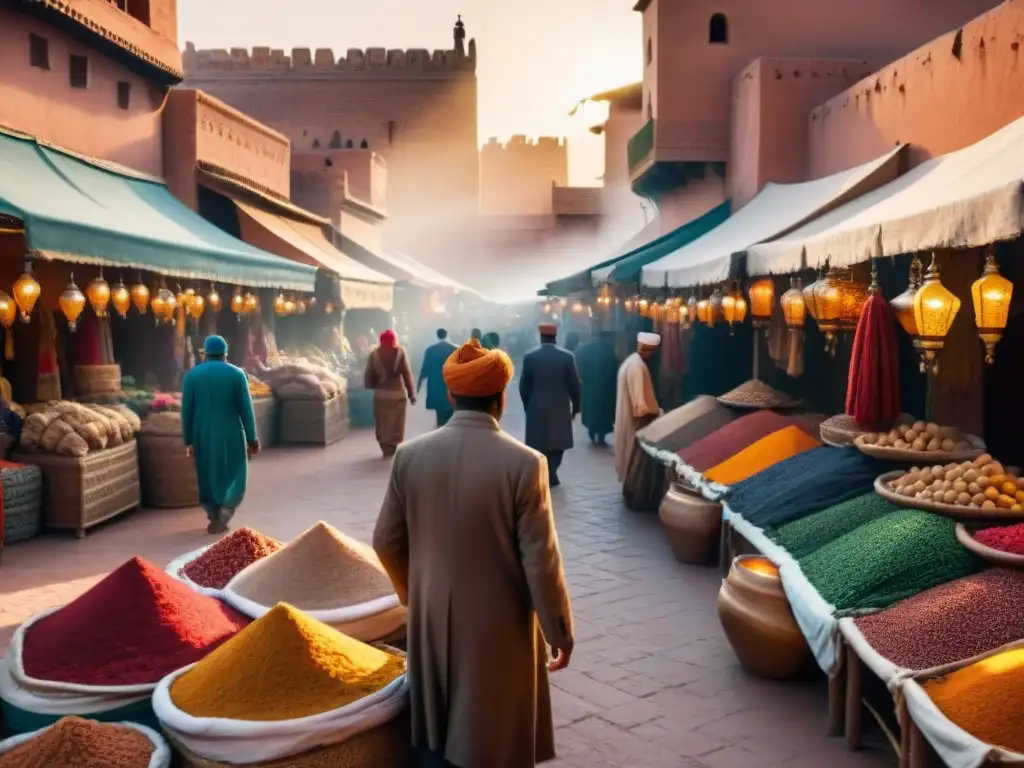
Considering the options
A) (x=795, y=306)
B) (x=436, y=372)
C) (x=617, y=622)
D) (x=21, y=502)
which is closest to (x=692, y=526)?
(x=617, y=622)

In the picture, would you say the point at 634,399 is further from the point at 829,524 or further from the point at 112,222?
the point at 112,222

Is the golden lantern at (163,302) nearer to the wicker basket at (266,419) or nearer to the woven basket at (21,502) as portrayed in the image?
the woven basket at (21,502)

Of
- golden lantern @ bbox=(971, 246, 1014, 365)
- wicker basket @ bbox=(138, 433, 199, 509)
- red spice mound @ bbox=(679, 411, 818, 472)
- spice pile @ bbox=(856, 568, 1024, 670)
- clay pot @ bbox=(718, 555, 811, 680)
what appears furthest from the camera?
wicker basket @ bbox=(138, 433, 199, 509)

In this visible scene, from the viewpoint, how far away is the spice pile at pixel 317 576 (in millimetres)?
3846

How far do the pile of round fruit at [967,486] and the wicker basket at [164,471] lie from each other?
5952mm

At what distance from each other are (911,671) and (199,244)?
7933mm

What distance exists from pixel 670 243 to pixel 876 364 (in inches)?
269

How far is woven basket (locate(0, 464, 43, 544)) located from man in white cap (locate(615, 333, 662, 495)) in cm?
472

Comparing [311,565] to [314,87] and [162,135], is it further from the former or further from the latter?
[314,87]

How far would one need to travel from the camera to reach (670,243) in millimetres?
11836

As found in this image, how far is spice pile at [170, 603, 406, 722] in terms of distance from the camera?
292 cm

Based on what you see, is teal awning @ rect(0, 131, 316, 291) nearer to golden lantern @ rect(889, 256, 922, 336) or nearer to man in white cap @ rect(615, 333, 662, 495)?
man in white cap @ rect(615, 333, 662, 495)

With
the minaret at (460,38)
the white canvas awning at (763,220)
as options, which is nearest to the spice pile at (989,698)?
the white canvas awning at (763,220)

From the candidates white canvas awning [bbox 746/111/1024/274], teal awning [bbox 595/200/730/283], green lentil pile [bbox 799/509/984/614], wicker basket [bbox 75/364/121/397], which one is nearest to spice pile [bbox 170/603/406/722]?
green lentil pile [bbox 799/509/984/614]
